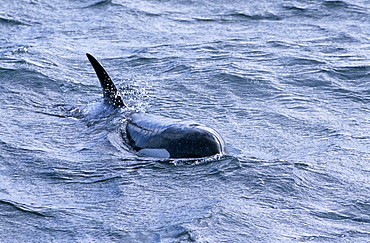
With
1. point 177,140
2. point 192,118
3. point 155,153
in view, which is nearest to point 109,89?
point 192,118

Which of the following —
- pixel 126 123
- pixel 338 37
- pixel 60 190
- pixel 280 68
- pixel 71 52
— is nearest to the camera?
pixel 60 190

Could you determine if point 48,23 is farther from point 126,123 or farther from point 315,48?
point 126,123

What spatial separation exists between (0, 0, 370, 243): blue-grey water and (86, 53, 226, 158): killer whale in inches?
5.2

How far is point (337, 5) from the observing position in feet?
55.5

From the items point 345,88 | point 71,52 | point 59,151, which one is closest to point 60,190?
point 59,151

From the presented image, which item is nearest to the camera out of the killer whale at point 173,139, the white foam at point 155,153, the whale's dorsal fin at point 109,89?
the killer whale at point 173,139

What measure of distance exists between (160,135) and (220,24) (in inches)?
330

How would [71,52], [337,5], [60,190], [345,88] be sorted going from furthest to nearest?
[337,5] → [71,52] → [345,88] → [60,190]

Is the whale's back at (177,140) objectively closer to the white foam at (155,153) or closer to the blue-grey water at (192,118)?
the white foam at (155,153)

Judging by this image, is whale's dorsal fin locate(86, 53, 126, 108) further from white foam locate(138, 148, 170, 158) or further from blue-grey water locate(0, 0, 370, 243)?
white foam locate(138, 148, 170, 158)

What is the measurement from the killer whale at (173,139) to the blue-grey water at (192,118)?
13 centimetres

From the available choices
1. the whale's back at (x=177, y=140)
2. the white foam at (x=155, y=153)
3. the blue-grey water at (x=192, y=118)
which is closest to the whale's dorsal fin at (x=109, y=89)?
the blue-grey water at (x=192, y=118)

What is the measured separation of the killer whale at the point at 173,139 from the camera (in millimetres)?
7168

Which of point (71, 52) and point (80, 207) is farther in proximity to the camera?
point (71, 52)
